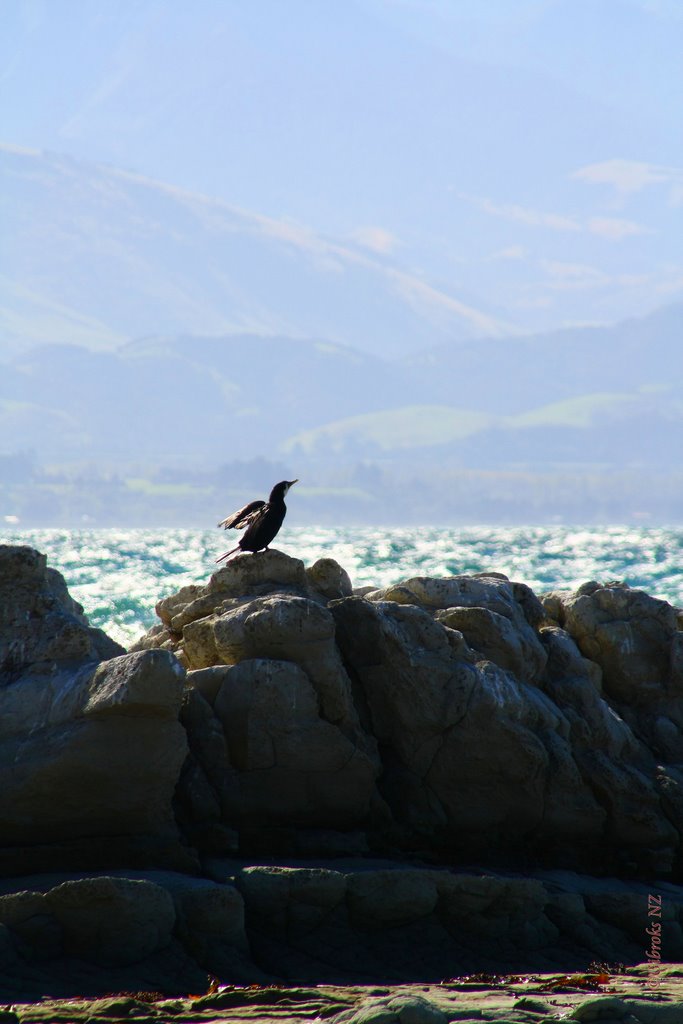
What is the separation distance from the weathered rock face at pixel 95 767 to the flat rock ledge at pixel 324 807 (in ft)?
0.05

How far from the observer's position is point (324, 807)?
11555 mm

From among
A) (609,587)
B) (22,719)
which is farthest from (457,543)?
(22,719)

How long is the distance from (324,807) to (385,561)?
60.4 metres

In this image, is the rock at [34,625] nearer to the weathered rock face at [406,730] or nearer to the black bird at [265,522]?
the weathered rock face at [406,730]

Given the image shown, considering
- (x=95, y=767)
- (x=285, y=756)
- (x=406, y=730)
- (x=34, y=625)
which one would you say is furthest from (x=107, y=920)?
(x=406, y=730)

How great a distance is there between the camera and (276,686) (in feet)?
38.3

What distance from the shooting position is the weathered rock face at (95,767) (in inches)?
403

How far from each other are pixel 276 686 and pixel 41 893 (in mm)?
2953

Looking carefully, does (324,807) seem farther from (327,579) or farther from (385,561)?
(385,561)

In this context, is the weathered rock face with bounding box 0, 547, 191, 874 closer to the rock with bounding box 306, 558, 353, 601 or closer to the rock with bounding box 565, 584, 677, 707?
the rock with bounding box 306, 558, 353, 601

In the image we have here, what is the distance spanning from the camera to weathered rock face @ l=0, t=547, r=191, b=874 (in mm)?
10227

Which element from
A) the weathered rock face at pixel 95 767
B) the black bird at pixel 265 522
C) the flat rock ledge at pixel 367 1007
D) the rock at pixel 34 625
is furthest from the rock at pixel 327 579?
the flat rock ledge at pixel 367 1007

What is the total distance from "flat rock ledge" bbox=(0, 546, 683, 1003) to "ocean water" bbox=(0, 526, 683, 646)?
32.4 metres

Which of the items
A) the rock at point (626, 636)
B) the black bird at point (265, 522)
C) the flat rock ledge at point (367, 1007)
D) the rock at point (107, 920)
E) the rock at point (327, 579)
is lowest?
the flat rock ledge at point (367, 1007)
